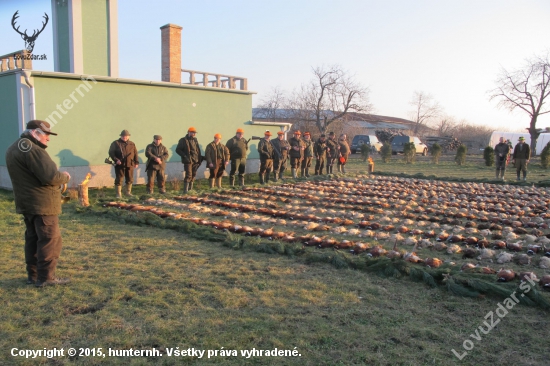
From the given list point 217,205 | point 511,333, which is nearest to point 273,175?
point 217,205

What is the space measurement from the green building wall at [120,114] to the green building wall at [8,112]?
0.68 meters

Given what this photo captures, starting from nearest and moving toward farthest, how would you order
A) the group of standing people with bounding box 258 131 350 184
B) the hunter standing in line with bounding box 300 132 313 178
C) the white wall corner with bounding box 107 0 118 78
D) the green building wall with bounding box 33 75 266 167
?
the green building wall with bounding box 33 75 266 167 → the group of standing people with bounding box 258 131 350 184 → the hunter standing in line with bounding box 300 132 313 178 → the white wall corner with bounding box 107 0 118 78

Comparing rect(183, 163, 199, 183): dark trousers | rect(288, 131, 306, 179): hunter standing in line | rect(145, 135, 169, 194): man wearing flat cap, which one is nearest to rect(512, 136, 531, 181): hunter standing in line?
rect(288, 131, 306, 179): hunter standing in line

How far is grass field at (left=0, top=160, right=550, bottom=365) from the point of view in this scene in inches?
135

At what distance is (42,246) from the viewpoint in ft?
15.6

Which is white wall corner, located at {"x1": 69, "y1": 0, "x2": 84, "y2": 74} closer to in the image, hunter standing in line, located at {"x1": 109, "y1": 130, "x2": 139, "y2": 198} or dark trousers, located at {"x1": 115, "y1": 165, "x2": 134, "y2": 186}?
hunter standing in line, located at {"x1": 109, "y1": 130, "x2": 139, "y2": 198}

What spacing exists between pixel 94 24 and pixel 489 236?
54.3ft

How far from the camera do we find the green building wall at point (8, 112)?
12.1 meters

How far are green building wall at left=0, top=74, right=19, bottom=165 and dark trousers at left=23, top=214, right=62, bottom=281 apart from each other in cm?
874

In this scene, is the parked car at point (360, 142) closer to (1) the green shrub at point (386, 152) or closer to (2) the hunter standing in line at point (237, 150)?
(1) the green shrub at point (386, 152)

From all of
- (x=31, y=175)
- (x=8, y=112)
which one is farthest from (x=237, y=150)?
Answer: (x=31, y=175)

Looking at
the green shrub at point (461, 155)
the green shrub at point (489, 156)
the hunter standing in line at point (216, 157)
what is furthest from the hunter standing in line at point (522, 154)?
the hunter standing in line at point (216, 157)

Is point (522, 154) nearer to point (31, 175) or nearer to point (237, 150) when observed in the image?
point (237, 150)

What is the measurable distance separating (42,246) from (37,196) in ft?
1.80
